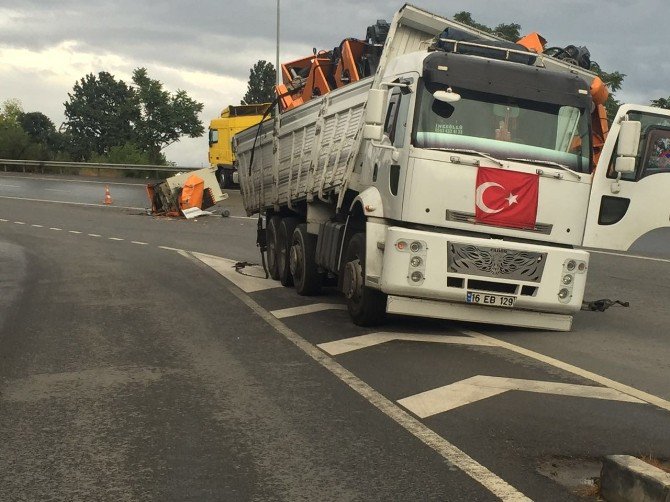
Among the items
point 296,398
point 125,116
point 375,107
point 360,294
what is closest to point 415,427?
point 296,398

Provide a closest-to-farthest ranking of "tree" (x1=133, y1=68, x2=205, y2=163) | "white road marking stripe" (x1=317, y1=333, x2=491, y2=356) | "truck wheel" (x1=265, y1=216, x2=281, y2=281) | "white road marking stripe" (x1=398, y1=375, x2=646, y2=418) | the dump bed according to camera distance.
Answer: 1. "white road marking stripe" (x1=398, y1=375, x2=646, y2=418)
2. "white road marking stripe" (x1=317, y1=333, x2=491, y2=356)
3. the dump bed
4. "truck wheel" (x1=265, y1=216, x2=281, y2=281)
5. "tree" (x1=133, y1=68, x2=205, y2=163)

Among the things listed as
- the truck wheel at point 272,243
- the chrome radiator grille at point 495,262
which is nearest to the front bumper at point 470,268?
the chrome radiator grille at point 495,262

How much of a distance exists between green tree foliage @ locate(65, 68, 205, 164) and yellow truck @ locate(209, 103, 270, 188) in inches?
1919

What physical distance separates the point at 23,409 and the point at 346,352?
10.8 feet

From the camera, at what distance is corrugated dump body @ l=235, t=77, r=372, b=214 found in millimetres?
10922

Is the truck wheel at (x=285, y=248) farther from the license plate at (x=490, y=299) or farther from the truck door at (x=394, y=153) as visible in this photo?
the license plate at (x=490, y=299)

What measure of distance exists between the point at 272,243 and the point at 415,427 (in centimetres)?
921

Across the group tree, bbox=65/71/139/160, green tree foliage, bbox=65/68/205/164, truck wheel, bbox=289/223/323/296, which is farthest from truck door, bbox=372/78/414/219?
tree, bbox=65/71/139/160

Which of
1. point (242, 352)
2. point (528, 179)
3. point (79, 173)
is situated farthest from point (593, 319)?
point (79, 173)

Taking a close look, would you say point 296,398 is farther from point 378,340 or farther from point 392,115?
point 392,115

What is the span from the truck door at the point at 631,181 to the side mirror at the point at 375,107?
245 cm

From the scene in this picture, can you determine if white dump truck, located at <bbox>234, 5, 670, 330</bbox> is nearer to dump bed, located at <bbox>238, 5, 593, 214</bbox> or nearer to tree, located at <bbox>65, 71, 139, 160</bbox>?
dump bed, located at <bbox>238, 5, 593, 214</bbox>

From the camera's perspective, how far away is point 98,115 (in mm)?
126875

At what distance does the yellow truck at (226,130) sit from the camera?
142 ft
